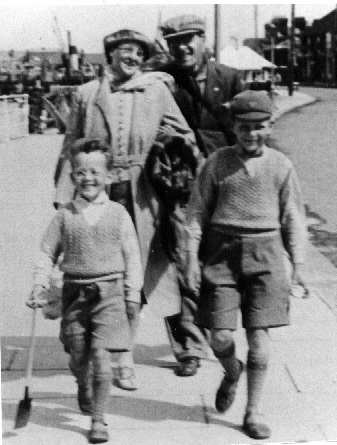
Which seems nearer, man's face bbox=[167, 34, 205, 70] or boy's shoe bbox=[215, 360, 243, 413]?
boy's shoe bbox=[215, 360, 243, 413]

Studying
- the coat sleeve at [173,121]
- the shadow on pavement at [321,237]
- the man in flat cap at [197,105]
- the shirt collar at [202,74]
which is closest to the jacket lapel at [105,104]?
the coat sleeve at [173,121]

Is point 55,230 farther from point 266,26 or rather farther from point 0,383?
point 266,26

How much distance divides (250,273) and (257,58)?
1100 centimetres

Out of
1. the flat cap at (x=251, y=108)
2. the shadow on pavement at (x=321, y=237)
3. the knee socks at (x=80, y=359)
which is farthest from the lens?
the shadow on pavement at (x=321, y=237)

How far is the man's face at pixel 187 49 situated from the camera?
4.21 meters

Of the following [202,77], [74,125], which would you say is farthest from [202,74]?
[74,125]

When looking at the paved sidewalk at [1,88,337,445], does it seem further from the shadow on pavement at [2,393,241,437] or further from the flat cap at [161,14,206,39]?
the flat cap at [161,14,206,39]

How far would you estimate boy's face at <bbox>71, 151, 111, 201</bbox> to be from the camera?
350cm

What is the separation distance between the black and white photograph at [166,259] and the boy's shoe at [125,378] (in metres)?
0.01

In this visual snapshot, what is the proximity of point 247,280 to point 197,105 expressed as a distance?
122 cm

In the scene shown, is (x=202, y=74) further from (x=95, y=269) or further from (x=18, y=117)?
(x=18, y=117)

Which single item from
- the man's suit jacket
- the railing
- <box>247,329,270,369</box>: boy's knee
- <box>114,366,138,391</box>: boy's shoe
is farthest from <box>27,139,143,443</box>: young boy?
the railing

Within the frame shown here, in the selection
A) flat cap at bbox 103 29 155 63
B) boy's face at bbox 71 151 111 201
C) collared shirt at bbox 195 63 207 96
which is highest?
flat cap at bbox 103 29 155 63

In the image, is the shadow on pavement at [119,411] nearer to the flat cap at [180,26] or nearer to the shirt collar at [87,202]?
the shirt collar at [87,202]
